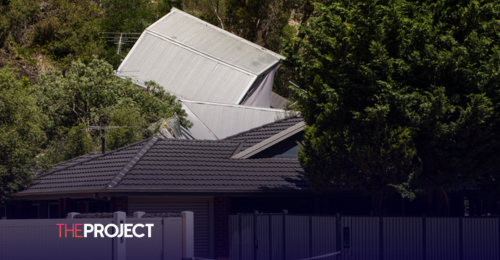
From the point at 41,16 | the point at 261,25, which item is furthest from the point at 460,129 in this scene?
the point at 261,25

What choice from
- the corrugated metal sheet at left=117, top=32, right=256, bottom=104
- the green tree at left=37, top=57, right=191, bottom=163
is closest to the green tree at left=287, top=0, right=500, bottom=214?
the green tree at left=37, top=57, right=191, bottom=163

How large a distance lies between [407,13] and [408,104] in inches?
124

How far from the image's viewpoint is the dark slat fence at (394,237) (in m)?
13.9

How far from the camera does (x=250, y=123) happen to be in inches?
1346

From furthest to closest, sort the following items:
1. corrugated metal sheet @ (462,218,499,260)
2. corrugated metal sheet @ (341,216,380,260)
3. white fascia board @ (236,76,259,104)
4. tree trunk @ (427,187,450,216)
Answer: white fascia board @ (236,76,259,104), tree trunk @ (427,187,450,216), corrugated metal sheet @ (341,216,380,260), corrugated metal sheet @ (462,218,499,260)

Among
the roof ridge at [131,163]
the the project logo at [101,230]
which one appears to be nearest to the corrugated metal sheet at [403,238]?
the the project logo at [101,230]

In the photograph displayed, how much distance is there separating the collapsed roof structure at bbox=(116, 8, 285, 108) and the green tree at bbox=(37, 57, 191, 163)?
8321 mm

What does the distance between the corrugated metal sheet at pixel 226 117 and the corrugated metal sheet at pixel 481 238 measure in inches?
798

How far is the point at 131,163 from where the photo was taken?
59.2 ft

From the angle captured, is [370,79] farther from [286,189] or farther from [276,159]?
[276,159]

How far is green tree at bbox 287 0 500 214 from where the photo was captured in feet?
46.8

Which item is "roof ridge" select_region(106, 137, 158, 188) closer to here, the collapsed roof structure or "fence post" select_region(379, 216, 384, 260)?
"fence post" select_region(379, 216, 384, 260)

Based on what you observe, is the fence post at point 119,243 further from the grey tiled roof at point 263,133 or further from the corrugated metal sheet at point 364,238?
the grey tiled roof at point 263,133

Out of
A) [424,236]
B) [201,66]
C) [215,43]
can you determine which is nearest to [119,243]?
[424,236]
